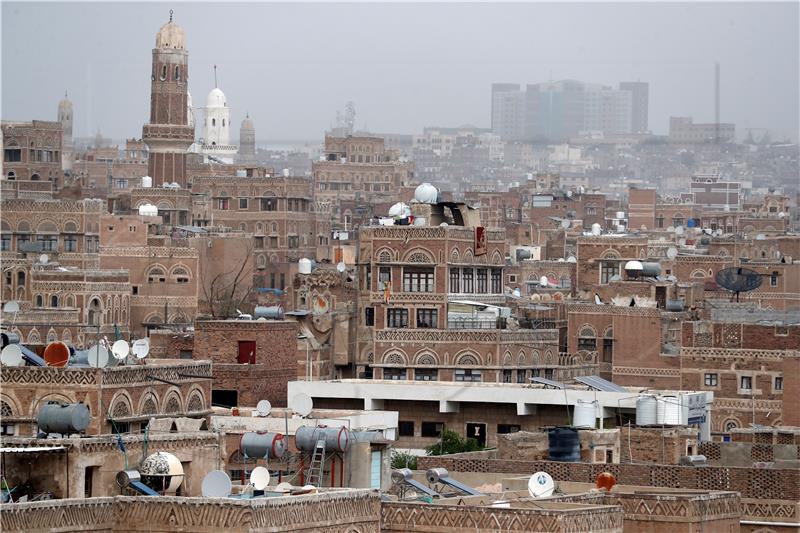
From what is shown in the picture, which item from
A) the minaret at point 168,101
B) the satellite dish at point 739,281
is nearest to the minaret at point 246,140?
the minaret at point 168,101

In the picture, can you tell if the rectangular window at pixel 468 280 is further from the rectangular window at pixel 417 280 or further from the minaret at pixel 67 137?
the minaret at pixel 67 137

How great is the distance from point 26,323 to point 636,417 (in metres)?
23.0

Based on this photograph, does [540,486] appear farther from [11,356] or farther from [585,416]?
[585,416]

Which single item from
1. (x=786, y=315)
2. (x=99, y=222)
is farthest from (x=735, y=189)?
(x=786, y=315)

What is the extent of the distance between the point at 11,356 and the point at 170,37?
71931 mm

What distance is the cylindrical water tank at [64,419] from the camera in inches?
1146

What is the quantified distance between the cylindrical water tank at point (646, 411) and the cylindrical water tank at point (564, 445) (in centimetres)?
288

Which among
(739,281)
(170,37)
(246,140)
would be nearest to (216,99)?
(246,140)

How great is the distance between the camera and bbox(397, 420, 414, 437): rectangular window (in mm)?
47938

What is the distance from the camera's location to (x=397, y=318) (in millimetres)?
55094

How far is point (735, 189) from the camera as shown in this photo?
183 m

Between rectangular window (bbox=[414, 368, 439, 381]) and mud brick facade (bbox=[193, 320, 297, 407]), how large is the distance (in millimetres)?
4594

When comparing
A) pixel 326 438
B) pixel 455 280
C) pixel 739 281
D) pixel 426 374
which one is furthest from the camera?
pixel 739 281

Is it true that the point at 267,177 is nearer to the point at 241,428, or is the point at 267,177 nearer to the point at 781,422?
the point at 781,422
